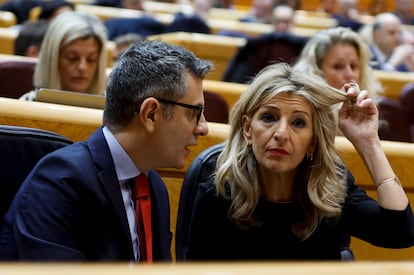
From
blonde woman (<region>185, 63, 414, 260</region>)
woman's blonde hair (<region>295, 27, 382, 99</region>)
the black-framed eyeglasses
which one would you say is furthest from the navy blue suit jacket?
woman's blonde hair (<region>295, 27, 382, 99</region>)

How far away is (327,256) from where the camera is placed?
4.75ft

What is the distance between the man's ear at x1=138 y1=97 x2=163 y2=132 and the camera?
1253 millimetres

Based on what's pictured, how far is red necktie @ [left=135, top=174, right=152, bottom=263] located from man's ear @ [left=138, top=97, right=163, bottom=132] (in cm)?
9

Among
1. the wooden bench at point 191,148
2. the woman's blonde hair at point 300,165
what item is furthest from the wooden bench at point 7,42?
the woman's blonde hair at point 300,165

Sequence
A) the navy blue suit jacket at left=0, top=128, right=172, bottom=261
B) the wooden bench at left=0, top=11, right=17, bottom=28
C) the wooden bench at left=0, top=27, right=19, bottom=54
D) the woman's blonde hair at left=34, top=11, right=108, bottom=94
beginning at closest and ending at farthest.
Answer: the navy blue suit jacket at left=0, top=128, right=172, bottom=261 → the woman's blonde hair at left=34, top=11, right=108, bottom=94 → the wooden bench at left=0, top=27, right=19, bottom=54 → the wooden bench at left=0, top=11, right=17, bottom=28

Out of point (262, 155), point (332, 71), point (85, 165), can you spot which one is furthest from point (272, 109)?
point (332, 71)

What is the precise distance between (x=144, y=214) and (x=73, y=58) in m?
1.19

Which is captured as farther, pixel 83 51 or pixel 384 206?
pixel 83 51

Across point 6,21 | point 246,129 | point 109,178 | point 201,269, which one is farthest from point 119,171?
point 6,21

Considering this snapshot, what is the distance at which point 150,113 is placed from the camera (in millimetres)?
1261

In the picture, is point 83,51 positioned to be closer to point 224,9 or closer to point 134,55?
point 134,55

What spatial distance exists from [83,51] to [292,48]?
1.60 m

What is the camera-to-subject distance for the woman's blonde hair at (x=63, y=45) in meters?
2.35

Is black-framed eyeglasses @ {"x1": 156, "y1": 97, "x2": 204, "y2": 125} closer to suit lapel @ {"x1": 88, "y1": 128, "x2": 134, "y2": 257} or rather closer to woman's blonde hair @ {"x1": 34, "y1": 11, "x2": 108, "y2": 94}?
suit lapel @ {"x1": 88, "y1": 128, "x2": 134, "y2": 257}
